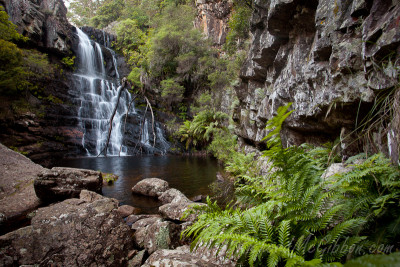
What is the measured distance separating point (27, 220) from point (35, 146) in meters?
9.94

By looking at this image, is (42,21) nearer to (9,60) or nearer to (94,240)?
(9,60)

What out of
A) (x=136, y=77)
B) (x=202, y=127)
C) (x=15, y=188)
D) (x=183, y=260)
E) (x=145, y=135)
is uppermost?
(x=136, y=77)

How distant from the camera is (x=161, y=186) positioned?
6.04 m

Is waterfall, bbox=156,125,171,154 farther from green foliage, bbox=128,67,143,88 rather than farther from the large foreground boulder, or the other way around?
the large foreground boulder

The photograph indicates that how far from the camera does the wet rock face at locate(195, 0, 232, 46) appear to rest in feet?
58.6

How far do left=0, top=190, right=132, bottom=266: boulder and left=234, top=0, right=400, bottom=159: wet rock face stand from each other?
3.49 m

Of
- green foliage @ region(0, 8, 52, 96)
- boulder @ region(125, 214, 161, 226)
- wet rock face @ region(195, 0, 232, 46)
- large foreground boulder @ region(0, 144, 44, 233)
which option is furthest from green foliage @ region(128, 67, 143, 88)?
boulder @ region(125, 214, 161, 226)

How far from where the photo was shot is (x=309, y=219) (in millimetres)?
1483

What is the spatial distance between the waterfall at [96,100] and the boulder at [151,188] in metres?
9.73

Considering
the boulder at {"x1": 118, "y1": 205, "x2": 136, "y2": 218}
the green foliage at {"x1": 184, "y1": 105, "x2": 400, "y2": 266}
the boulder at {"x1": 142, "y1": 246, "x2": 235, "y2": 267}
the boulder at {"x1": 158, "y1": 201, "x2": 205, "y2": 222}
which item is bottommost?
the boulder at {"x1": 118, "y1": 205, "x2": 136, "y2": 218}

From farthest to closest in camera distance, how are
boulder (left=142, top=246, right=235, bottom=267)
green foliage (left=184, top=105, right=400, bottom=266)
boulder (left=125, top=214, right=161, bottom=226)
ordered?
boulder (left=125, top=214, right=161, bottom=226) → boulder (left=142, top=246, right=235, bottom=267) → green foliage (left=184, top=105, right=400, bottom=266)

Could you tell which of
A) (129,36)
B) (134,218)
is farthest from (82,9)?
(134,218)

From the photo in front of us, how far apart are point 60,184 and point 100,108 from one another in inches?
491

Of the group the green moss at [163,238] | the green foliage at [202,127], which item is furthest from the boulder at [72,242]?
the green foliage at [202,127]
